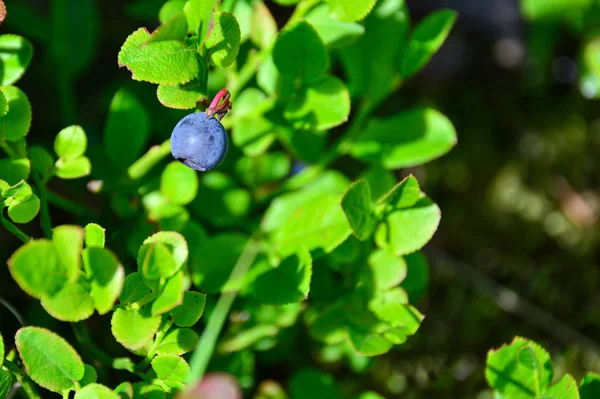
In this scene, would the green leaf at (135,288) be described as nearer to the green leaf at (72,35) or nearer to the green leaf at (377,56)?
the green leaf at (377,56)

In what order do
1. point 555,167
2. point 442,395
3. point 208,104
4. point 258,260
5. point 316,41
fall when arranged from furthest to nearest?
point 555,167
point 442,395
point 258,260
point 316,41
point 208,104

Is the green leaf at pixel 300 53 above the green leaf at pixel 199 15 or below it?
below

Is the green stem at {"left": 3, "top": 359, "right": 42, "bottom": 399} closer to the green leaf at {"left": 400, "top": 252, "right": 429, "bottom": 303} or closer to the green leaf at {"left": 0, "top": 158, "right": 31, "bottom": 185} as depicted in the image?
the green leaf at {"left": 0, "top": 158, "right": 31, "bottom": 185}

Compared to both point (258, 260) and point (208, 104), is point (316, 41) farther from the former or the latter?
point (258, 260)

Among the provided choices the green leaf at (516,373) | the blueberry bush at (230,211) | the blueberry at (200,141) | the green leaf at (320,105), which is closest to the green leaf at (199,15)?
the blueberry bush at (230,211)

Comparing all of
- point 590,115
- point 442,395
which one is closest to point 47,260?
point 442,395

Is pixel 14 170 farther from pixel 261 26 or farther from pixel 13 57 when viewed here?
pixel 261 26
